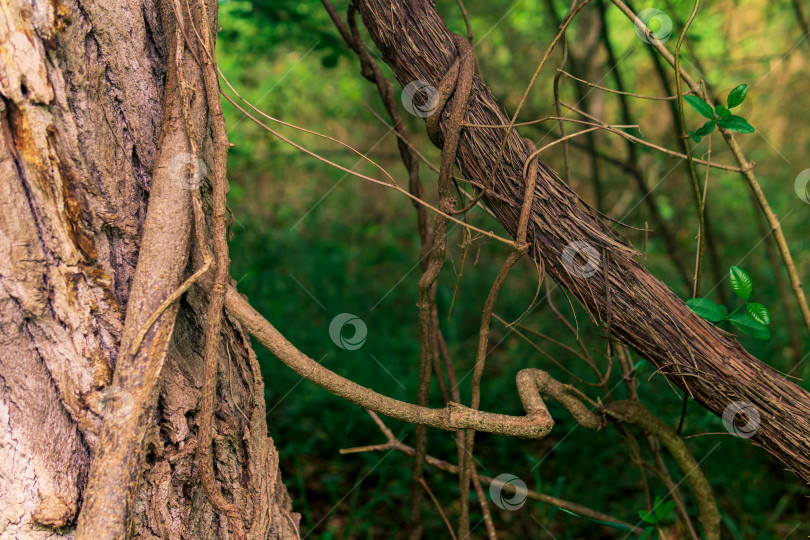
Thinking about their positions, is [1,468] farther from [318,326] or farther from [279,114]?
[279,114]

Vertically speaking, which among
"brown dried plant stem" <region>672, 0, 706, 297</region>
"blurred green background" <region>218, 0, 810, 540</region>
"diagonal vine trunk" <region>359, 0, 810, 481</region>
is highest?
"brown dried plant stem" <region>672, 0, 706, 297</region>

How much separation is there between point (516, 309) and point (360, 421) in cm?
128

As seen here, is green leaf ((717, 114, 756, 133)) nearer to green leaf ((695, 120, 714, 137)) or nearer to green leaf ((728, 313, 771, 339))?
green leaf ((695, 120, 714, 137))

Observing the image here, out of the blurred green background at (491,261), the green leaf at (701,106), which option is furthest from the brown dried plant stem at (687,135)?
the blurred green background at (491,261)

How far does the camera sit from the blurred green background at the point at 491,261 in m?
1.94

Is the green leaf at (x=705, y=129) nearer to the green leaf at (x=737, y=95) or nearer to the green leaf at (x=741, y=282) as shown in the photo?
the green leaf at (x=737, y=95)

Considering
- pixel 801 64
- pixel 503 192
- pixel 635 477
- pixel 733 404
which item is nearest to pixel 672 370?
pixel 733 404

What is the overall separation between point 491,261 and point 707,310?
2.85 meters

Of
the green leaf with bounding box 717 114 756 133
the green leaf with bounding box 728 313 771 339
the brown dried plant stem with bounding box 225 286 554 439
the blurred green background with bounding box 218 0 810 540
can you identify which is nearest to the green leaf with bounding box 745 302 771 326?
the green leaf with bounding box 728 313 771 339

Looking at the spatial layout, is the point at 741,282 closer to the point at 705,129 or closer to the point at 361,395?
the point at 705,129

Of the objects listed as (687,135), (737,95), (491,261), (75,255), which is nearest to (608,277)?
A: (687,135)

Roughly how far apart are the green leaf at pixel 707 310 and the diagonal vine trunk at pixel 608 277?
2 centimetres

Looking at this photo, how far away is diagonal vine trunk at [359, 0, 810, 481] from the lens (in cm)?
98

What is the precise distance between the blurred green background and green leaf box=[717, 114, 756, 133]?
0.68ft
